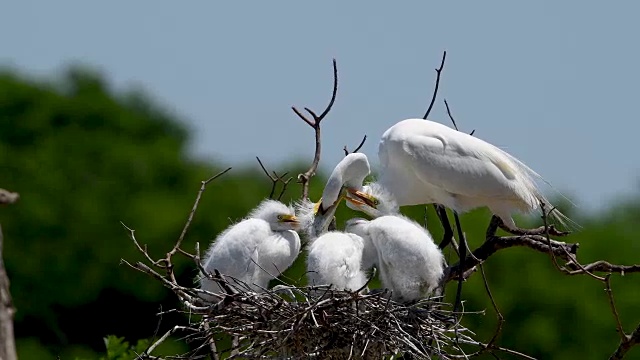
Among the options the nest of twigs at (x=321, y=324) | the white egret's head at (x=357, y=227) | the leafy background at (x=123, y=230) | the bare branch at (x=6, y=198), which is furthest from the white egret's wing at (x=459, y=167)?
the leafy background at (x=123, y=230)

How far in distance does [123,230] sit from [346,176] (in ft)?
50.8

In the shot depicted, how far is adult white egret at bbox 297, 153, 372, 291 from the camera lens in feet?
18.8

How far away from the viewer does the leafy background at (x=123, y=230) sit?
668 inches

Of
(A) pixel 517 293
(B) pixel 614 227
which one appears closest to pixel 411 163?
(A) pixel 517 293

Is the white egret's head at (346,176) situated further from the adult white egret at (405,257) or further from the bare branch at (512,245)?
Answer: the bare branch at (512,245)

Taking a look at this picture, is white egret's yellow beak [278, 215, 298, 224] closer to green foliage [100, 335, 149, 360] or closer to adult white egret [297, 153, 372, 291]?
adult white egret [297, 153, 372, 291]

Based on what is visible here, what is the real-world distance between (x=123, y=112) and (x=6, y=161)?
10.6 ft

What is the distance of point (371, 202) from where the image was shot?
666cm

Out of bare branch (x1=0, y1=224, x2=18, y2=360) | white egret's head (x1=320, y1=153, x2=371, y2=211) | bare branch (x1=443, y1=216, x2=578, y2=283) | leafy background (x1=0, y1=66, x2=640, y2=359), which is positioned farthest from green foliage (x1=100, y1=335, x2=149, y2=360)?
leafy background (x1=0, y1=66, x2=640, y2=359)

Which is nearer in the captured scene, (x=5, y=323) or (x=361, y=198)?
(x=5, y=323)

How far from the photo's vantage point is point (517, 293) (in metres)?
17.2

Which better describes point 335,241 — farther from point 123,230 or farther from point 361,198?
point 123,230

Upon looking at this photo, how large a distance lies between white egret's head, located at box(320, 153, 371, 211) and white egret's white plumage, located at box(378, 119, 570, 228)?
28cm

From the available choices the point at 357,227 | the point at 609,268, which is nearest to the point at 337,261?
the point at 357,227
